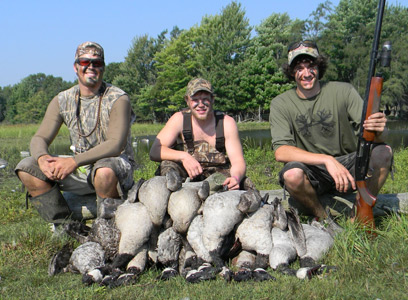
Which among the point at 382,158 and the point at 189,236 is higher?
the point at 382,158

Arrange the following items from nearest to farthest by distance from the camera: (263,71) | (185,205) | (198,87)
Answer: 1. (185,205)
2. (198,87)
3. (263,71)

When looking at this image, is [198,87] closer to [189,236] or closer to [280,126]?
[280,126]

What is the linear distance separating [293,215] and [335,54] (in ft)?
134

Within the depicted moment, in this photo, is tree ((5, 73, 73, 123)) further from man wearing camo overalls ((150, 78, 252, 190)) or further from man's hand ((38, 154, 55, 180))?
man wearing camo overalls ((150, 78, 252, 190))

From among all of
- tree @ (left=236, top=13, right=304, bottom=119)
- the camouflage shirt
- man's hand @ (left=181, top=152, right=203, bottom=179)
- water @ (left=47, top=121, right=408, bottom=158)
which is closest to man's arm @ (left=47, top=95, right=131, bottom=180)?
the camouflage shirt

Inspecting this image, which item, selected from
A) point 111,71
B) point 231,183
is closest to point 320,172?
point 231,183

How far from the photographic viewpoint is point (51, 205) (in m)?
4.29

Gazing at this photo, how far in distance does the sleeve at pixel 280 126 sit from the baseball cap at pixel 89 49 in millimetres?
2057

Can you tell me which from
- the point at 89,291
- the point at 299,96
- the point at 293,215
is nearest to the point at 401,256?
the point at 293,215

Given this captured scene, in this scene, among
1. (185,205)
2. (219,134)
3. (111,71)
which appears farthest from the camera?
(111,71)

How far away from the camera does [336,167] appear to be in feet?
12.9

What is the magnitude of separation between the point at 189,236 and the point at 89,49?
234 centimetres

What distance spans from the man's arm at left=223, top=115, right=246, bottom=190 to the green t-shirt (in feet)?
1.53

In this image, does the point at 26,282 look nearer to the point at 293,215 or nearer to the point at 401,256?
the point at 293,215
